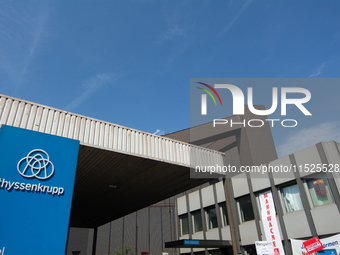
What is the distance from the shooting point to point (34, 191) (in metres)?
10.6

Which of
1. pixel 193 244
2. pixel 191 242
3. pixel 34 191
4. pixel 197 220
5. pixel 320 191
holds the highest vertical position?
pixel 197 220

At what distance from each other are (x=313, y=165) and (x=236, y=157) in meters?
13.8

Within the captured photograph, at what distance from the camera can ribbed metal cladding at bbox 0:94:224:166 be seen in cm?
1184

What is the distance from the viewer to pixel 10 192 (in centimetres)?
999

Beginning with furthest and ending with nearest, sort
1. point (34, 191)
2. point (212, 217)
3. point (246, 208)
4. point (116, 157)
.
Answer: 1. point (212, 217)
2. point (246, 208)
3. point (116, 157)
4. point (34, 191)

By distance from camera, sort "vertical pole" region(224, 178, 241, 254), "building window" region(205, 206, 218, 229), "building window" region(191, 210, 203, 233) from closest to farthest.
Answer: "vertical pole" region(224, 178, 241, 254) → "building window" region(205, 206, 218, 229) → "building window" region(191, 210, 203, 233)

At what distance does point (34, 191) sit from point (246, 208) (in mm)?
15922

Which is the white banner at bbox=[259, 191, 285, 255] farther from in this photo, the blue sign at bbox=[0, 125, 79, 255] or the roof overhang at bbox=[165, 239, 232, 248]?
the blue sign at bbox=[0, 125, 79, 255]

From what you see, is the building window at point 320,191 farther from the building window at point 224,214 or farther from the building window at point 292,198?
the building window at point 224,214

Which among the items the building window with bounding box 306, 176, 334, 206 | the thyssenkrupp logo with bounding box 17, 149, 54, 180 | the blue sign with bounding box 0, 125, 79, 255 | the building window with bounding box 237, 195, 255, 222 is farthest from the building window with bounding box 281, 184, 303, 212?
the thyssenkrupp logo with bounding box 17, 149, 54, 180

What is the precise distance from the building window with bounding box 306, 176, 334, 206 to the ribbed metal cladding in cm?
649

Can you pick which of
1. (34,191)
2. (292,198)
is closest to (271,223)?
(292,198)

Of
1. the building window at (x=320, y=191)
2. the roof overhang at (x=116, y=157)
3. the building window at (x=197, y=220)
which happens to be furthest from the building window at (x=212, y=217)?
the building window at (x=320, y=191)

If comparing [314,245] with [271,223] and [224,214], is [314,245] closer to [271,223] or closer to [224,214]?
[271,223]
